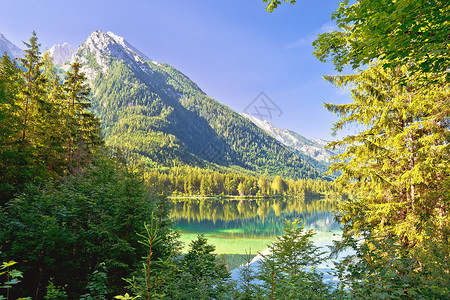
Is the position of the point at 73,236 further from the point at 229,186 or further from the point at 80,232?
the point at 229,186

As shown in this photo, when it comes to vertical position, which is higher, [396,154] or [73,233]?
[396,154]

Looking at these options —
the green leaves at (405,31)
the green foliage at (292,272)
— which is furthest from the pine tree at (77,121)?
the green leaves at (405,31)

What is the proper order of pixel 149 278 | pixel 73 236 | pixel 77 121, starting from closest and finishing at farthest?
pixel 149 278, pixel 73 236, pixel 77 121

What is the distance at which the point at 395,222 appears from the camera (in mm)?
8414

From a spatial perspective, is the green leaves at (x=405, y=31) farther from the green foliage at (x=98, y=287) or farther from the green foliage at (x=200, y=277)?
the green foliage at (x=98, y=287)

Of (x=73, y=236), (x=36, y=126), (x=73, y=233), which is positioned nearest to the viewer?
(x=73, y=236)

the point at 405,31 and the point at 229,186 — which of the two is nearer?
the point at 405,31

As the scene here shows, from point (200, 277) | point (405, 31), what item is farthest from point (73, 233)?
point (405, 31)

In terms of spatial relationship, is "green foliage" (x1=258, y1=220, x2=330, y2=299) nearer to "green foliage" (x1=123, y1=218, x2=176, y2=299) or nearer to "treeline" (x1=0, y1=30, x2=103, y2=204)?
"green foliage" (x1=123, y1=218, x2=176, y2=299)

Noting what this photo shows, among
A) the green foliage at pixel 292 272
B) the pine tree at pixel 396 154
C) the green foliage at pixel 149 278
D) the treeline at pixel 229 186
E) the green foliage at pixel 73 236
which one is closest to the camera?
the green foliage at pixel 149 278

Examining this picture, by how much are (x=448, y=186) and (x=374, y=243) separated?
4.57m

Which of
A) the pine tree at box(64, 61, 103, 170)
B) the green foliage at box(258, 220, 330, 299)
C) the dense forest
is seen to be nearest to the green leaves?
the green foliage at box(258, 220, 330, 299)

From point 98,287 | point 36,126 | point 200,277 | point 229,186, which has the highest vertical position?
point 36,126

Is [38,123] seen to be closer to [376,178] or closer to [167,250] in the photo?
[167,250]
